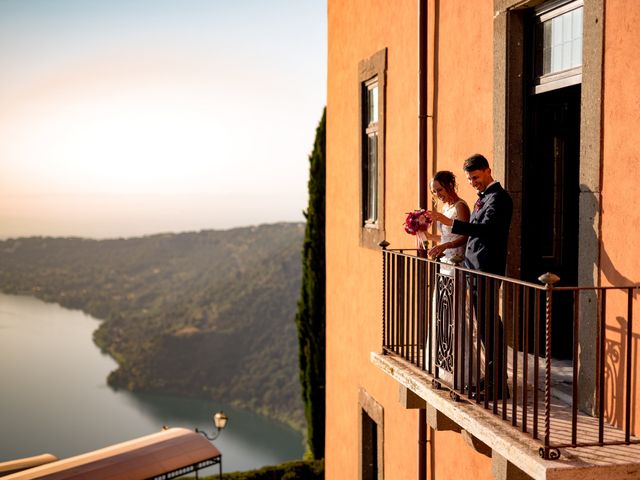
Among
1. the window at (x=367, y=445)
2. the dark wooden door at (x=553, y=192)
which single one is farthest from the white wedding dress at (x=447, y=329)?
the window at (x=367, y=445)

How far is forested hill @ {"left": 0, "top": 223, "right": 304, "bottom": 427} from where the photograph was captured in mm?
101062

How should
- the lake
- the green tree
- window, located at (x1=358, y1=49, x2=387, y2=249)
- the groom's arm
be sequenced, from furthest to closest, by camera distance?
the lake
the green tree
window, located at (x1=358, y1=49, x2=387, y2=249)
the groom's arm

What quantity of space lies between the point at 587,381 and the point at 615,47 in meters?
2.14

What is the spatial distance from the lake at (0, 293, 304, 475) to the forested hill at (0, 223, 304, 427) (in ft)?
6.44

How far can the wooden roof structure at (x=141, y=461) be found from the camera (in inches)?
631

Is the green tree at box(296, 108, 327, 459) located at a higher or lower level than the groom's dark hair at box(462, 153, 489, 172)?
lower

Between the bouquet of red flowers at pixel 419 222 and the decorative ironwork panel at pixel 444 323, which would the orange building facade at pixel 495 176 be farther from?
the bouquet of red flowers at pixel 419 222

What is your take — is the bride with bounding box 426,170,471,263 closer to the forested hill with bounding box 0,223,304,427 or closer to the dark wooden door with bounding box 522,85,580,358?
the dark wooden door with bounding box 522,85,580,358

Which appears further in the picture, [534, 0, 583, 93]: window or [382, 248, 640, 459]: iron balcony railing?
[534, 0, 583, 93]: window

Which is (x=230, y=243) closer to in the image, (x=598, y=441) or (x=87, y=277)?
(x=87, y=277)

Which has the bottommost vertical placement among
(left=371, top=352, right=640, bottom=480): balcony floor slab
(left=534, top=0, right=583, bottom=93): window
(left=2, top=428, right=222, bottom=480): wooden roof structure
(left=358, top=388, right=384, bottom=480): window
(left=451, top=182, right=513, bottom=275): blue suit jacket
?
(left=2, top=428, right=222, bottom=480): wooden roof structure

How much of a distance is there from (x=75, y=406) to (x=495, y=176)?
110411mm

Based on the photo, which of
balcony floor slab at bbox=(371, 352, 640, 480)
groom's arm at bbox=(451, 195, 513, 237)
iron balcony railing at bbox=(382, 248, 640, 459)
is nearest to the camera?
balcony floor slab at bbox=(371, 352, 640, 480)

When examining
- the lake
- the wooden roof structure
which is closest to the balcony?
the wooden roof structure
